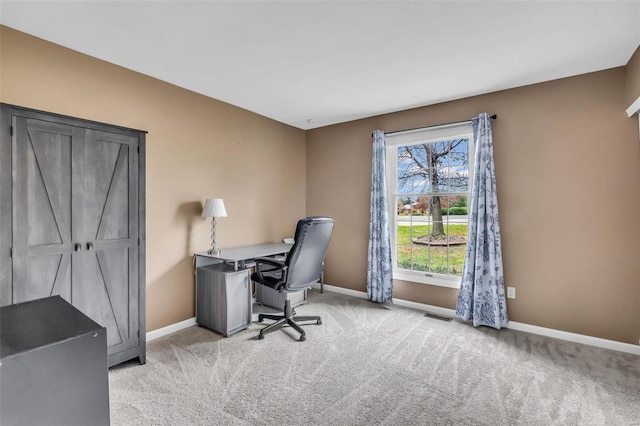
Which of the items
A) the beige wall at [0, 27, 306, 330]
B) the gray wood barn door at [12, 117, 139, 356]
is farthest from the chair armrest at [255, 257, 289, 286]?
the gray wood barn door at [12, 117, 139, 356]

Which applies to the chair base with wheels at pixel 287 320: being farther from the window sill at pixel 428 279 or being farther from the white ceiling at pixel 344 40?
the white ceiling at pixel 344 40

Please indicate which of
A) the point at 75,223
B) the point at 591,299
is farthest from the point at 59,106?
the point at 591,299

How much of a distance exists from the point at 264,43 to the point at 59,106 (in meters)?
1.67

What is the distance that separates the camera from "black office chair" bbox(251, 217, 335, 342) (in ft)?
9.00

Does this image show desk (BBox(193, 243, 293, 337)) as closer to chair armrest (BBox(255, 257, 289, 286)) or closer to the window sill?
chair armrest (BBox(255, 257, 289, 286))

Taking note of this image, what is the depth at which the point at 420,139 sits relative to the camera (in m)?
3.73

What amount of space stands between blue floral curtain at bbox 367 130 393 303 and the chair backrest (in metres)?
1.14

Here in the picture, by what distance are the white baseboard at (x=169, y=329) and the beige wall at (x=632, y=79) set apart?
14.8 ft

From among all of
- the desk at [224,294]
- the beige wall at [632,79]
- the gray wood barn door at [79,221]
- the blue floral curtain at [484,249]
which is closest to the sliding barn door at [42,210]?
the gray wood barn door at [79,221]

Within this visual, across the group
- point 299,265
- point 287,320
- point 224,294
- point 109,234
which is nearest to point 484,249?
point 299,265

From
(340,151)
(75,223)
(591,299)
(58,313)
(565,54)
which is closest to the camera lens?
(58,313)

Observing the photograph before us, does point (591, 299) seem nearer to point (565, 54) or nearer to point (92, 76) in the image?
point (565, 54)

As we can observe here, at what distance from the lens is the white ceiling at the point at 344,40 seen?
6.25 feet

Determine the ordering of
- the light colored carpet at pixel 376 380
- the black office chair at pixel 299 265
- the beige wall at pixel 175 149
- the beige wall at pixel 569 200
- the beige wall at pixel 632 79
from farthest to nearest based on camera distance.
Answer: the black office chair at pixel 299 265 < the beige wall at pixel 569 200 < the beige wall at pixel 632 79 < the beige wall at pixel 175 149 < the light colored carpet at pixel 376 380
